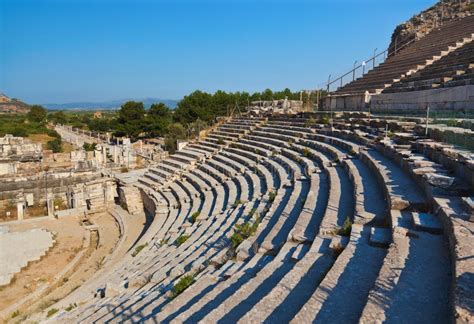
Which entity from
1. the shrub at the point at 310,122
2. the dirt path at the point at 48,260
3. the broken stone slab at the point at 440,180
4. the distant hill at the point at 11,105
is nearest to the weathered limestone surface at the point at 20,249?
the dirt path at the point at 48,260

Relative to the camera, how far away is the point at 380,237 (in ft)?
15.5

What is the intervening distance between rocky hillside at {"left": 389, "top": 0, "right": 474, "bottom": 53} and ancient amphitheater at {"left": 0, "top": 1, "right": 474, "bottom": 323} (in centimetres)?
1314

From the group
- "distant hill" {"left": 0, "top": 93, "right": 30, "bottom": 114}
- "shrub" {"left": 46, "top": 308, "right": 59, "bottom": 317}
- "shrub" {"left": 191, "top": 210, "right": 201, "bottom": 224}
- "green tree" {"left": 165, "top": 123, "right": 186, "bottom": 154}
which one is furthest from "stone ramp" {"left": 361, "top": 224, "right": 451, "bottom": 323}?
"distant hill" {"left": 0, "top": 93, "right": 30, "bottom": 114}

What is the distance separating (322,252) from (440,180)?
2.14m

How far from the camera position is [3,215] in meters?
17.8

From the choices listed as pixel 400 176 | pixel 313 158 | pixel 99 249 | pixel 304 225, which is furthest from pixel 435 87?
pixel 99 249

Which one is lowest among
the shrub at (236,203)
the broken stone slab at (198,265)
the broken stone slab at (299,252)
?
the broken stone slab at (198,265)

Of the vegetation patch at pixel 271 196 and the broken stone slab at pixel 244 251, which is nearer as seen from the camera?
the broken stone slab at pixel 244 251

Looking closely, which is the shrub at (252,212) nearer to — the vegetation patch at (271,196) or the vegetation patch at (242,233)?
the vegetation patch at (271,196)

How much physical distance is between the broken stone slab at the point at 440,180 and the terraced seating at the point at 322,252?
3cm

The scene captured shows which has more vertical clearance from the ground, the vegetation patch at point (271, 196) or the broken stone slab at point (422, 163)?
the broken stone slab at point (422, 163)

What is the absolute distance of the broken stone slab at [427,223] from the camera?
4.55 metres

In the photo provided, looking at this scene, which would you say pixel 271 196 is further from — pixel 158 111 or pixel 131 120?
pixel 158 111

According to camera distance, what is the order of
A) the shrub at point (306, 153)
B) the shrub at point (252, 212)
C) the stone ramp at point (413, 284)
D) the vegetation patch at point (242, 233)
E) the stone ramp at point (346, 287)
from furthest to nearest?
the shrub at point (306, 153) → the shrub at point (252, 212) → the vegetation patch at point (242, 233) → the stone ramp at point (346, 287) → the stone ramp at point (413, 284)
